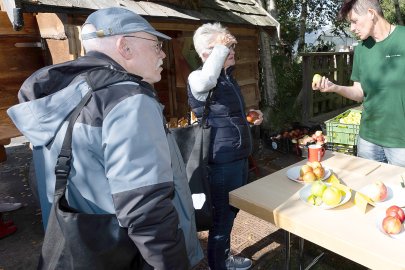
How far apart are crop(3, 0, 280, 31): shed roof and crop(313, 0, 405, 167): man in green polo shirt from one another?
7.74 feet

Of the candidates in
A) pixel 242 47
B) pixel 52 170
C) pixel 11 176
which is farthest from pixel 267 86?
pixel 52 170

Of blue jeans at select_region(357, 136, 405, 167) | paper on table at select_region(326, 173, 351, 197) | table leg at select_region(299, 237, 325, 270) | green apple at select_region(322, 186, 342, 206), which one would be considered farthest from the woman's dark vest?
blue jeans at select_region(357, 136, 405, 167)

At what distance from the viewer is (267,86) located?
8.43 metres

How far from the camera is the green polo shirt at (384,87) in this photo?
9.33 ft

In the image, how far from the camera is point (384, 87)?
2.91 m

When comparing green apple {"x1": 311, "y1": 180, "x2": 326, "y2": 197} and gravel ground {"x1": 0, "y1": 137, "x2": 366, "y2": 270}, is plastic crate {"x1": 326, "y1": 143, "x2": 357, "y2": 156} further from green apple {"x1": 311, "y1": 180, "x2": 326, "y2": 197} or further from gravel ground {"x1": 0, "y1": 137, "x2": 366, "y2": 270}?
green apple {"x1": 311, "y1": 180, "x2": 326, "y2": 197}

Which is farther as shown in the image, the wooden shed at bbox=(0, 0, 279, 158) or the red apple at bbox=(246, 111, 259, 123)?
the wooden shed at bbox=(0, 0, 279, 158)

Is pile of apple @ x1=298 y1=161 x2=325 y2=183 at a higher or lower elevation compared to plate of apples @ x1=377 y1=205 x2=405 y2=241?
higher

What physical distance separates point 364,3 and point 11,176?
21.7 ft

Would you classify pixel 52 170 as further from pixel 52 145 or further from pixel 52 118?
pixel 52 118

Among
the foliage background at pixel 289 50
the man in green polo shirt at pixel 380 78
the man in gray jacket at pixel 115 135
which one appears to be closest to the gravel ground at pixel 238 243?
the man in green polo shirt at pixel 380 78

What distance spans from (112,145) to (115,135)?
0.04m

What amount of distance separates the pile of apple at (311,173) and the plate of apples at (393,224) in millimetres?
616

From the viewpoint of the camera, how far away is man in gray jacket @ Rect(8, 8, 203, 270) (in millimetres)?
1334
